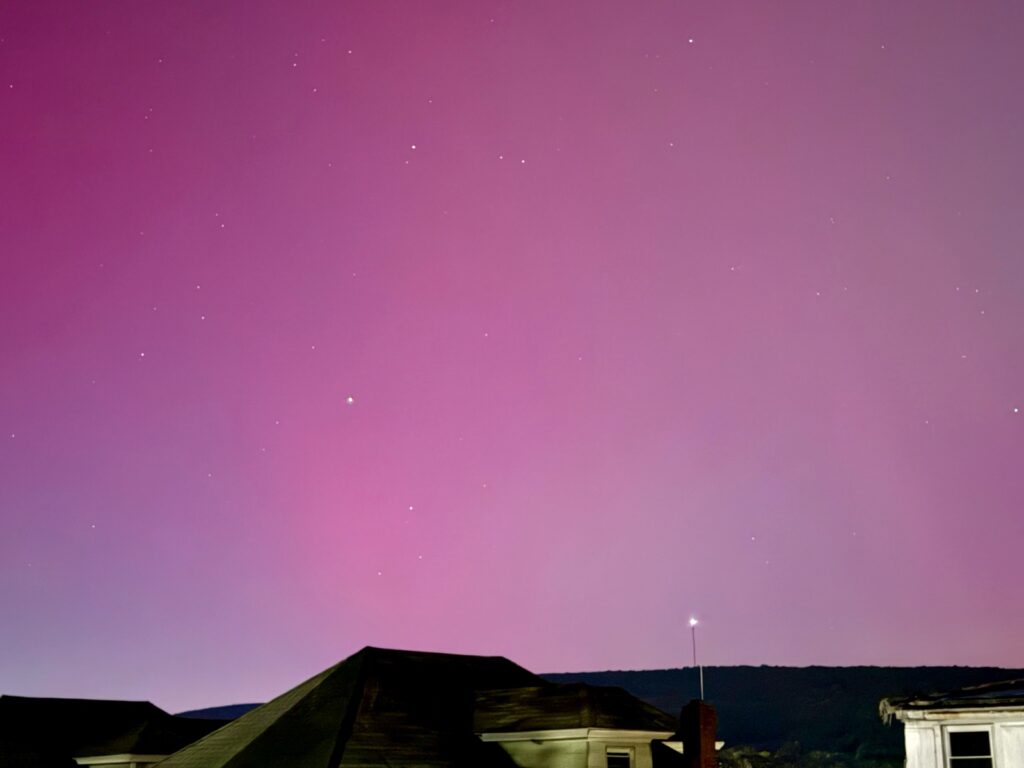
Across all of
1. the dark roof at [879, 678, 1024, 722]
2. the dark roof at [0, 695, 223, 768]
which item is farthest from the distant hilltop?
the dark roof at [879, 678, 1024, 722]

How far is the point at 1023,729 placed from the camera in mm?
22078

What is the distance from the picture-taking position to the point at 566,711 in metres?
34.5

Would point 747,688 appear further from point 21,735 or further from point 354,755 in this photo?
point 354,755

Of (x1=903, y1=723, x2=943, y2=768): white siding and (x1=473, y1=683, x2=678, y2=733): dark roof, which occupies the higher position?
(x1=473, y1=683, x2=678, y2=733): dark roof

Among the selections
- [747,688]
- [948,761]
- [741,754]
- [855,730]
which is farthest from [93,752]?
[747,688]

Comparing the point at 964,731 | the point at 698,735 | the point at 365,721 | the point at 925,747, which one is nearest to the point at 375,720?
the point at 365,721

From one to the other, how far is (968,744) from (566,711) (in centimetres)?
1392

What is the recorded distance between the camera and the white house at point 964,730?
22203mm

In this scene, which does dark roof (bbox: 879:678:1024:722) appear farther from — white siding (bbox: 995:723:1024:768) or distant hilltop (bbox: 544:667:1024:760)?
distant hilltop (bbox: 544:667:1024:760)

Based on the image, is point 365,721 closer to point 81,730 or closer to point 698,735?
point 698,735

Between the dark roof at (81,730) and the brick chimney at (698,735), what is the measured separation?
22663mm

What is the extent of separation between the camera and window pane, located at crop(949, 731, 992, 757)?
73.7 feet

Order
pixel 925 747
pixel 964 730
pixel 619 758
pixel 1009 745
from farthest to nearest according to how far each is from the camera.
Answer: pixel 619 758
pixel 925 747
pixel 964 730
pixel 1009 745

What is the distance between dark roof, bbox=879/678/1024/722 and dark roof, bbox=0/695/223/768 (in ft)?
108
